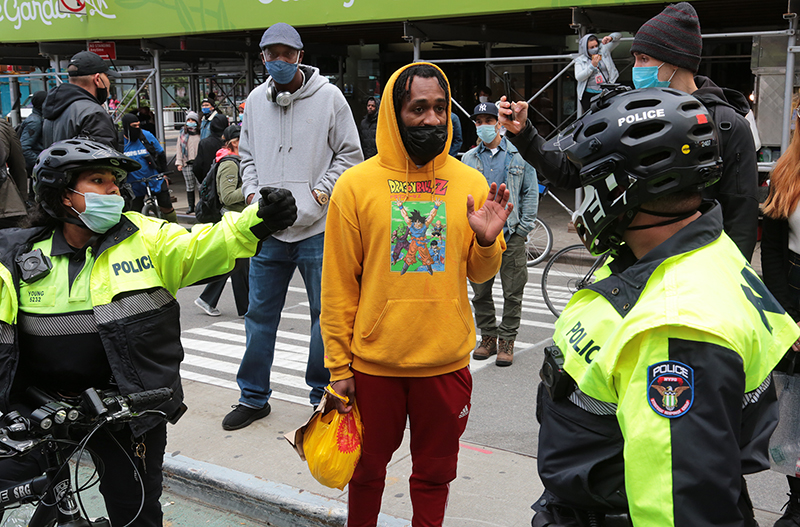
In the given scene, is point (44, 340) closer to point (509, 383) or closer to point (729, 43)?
point (509, 383)

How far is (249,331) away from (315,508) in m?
1.40

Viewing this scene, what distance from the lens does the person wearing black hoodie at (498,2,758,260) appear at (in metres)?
2.89

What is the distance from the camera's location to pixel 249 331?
186 inches

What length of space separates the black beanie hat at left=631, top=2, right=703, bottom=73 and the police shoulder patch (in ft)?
7.34

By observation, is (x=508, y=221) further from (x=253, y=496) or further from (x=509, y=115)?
(x=509, y=115)

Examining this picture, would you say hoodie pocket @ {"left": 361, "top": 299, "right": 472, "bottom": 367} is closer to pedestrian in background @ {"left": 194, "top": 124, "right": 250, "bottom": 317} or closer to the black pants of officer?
the black pants of officer

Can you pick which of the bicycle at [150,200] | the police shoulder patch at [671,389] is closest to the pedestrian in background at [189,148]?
the bicycle at [150,200]

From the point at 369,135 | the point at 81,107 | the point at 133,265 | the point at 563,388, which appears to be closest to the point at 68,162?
the point at 133,265

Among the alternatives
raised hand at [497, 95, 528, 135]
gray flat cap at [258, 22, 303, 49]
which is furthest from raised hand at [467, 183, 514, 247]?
gray flat cap at [258, 22, 303, 49]

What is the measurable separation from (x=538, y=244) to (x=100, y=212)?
8.44 m

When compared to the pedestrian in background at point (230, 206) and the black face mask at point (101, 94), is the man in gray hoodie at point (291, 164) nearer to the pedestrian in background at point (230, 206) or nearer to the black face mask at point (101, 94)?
the black face mask at point (101, 94)

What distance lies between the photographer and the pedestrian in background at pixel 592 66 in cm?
920

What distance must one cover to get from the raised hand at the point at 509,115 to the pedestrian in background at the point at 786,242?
1373 millimetres

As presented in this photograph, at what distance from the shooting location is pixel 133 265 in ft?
9.09
